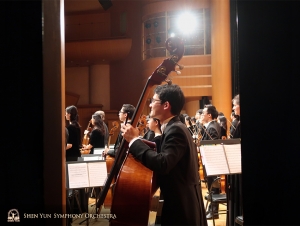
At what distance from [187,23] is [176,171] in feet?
40.0

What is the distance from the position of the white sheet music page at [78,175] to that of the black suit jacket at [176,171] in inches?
58.0

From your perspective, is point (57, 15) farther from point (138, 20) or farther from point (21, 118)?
point (138, 20)

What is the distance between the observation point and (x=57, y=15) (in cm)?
156

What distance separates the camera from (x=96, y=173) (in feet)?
11.9

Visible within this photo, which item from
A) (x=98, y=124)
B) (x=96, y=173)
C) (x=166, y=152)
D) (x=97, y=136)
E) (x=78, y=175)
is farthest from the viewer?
(x=98, y=124)

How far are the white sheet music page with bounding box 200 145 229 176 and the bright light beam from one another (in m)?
10.6

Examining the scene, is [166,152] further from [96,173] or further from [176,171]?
[96,173]

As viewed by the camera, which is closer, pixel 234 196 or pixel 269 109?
pixel 269 109

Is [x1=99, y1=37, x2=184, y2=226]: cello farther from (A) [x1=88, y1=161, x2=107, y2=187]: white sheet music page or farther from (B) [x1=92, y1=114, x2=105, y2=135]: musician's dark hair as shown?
(B) [x1=92, y1=114, x2=105, y2=135]: musician's dark hair

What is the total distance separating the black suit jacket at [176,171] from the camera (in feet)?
6.93

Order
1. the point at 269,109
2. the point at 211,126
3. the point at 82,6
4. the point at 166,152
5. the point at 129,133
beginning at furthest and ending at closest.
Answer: the point at 82,6
the point at 211,126
the point at 129,133
the point at 166,152
the point at 269,109

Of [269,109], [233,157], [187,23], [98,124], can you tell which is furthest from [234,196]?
[187,23]

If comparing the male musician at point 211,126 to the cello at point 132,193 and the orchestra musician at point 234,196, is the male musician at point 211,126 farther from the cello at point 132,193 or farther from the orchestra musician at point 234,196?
the cello at point 132,193

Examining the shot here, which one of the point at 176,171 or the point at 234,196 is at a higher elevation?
the point at 176,171
